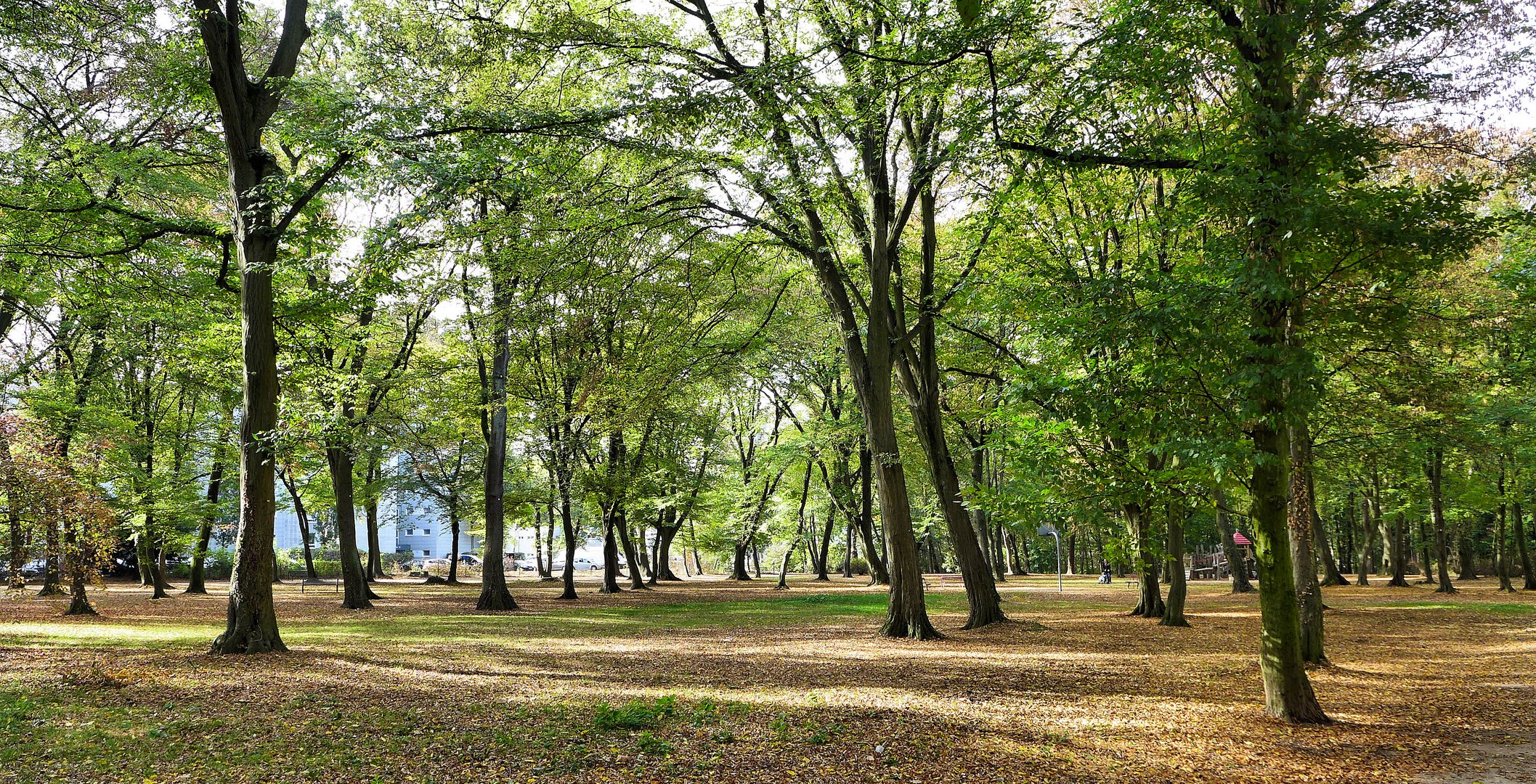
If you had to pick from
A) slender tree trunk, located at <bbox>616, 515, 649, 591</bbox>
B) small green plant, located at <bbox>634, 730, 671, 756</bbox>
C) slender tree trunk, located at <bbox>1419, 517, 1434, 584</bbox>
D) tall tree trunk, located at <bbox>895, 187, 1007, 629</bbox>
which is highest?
tall tree trunk, located at <bbox>895, 187, 1007, 629</bbox>

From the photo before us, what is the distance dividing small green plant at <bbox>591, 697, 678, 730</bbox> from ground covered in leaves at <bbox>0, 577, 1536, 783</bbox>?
0.03 meters

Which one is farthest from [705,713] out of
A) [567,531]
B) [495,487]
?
[567,531]

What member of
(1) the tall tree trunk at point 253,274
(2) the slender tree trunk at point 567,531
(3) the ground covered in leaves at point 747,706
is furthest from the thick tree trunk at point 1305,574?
(2) the slender tree trunk at point 567,531

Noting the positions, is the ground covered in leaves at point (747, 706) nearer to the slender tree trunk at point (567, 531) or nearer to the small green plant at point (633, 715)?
the small green plant at point (633, 715)

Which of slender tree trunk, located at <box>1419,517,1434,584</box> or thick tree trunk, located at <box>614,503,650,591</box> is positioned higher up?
thick tree trunk, located at <box>614,503,650,591</box>

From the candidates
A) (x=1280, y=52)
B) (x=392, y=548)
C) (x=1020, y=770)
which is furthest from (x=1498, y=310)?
(x=392, y=548)

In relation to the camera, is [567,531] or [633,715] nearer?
[633,715]

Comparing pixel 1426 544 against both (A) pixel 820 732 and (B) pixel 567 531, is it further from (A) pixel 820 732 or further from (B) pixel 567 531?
(A) pixel 820 732

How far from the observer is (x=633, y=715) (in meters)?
6.79

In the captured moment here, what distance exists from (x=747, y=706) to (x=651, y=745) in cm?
165

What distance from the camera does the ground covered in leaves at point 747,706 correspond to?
566 cm

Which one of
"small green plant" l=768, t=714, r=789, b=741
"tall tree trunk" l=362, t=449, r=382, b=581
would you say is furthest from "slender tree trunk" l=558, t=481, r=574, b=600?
"small green plant" l=768, t=714, r=789, b=741

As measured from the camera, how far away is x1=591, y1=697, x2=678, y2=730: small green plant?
6613 mm

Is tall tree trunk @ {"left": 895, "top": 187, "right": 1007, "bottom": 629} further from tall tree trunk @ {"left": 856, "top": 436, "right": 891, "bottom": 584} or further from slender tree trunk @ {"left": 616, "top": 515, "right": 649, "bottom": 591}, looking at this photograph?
slender tree trunk @ {"left": 616, "top": 515, "right": 649, "bottom": 591}
